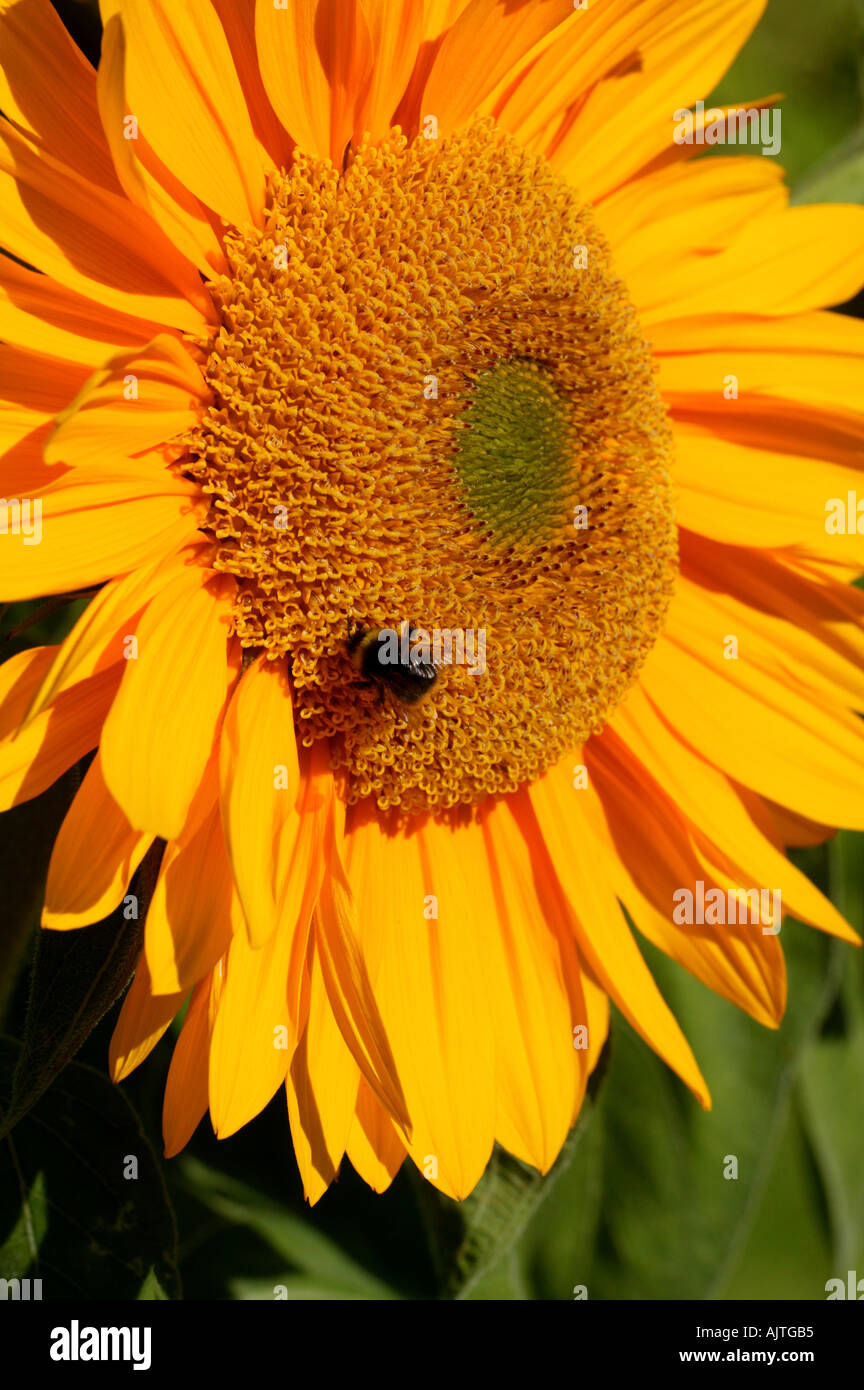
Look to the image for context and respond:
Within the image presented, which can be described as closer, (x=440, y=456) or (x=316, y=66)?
(x=316, y=66)

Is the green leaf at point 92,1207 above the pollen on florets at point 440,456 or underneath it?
underneath

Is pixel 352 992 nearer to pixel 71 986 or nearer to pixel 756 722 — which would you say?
pixel 71 986

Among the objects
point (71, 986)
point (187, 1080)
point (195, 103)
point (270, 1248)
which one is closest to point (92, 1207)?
point (187, 1080)

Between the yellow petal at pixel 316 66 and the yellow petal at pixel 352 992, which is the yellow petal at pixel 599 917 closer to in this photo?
the yellow petal at pixel 352 992

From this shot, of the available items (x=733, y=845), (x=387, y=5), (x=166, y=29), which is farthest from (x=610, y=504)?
(x=166, y=29)

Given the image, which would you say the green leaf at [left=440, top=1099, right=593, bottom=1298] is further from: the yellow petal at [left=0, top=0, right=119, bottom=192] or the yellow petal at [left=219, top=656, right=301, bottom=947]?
the yellow petal at [left=0, top=0, right=119, bottom=192]

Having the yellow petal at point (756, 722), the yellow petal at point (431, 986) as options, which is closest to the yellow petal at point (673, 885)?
the yellow petal at point (756, 722)

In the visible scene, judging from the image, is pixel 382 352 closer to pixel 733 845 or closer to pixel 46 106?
pixel 46 106
